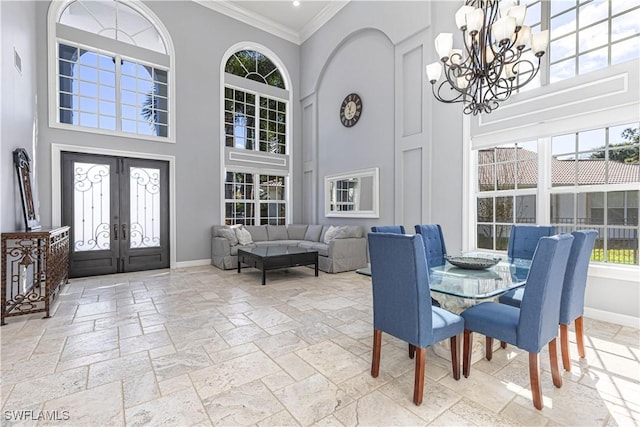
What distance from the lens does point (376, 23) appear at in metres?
5.47

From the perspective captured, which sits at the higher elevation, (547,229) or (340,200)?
(340,200)

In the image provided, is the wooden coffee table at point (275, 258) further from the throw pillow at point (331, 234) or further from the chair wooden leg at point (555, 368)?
the chair wooden leg at point (555, 368)

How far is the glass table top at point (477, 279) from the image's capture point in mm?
1819

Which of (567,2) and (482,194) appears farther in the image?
(482,194)

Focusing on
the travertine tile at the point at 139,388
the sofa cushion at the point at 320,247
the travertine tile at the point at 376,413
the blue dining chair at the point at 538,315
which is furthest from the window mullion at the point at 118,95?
the blue dining chair at the point at 538,315

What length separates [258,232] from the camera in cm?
662

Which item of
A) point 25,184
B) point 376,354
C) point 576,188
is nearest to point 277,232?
point 25,184

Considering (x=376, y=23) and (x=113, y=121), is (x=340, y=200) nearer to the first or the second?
(x=376, y=23)

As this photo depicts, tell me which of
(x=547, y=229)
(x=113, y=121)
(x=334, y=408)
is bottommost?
(x=334, y=408)

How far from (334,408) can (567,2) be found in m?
4.81

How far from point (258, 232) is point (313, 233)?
1222 millimetres

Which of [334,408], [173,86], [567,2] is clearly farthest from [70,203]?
[567,2]

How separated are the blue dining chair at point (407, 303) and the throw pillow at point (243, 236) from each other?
4.24 metres

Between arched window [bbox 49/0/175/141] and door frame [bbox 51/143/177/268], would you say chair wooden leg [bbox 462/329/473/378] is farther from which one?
arched window [bbox 49/0/175/141]
